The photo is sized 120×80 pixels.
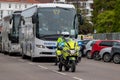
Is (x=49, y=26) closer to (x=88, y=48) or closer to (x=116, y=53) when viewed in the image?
(x=116, y=53)

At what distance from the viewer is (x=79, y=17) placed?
1188 inches

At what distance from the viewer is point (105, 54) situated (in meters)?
35.2

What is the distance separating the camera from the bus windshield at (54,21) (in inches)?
1173

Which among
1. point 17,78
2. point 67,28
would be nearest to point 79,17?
point 67,28

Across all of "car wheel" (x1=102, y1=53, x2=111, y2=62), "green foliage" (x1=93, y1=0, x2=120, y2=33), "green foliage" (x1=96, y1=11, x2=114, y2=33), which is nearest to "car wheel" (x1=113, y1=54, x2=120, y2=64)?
"car wheel" (x1=102, y1=53, x2=111, y2=62)

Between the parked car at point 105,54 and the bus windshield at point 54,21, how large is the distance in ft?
18.2

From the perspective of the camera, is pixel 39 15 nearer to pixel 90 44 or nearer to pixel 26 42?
pixel 26 42

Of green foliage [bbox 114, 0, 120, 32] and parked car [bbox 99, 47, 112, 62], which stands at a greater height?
green foliage [bbox 114, 0, 120, 32]

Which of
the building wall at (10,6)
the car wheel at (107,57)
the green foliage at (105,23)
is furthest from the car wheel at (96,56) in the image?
the building wall at (10,6)

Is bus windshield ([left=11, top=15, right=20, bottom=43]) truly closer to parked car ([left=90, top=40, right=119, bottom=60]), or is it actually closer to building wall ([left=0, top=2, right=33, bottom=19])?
parked car ([left=90, top=40, right=119, bottom=60])

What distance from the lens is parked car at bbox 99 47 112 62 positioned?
34.6 m

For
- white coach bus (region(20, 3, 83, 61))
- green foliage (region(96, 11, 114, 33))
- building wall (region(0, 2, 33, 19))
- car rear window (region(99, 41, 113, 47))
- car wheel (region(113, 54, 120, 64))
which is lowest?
car wheel (region(113, 54, 120, 64))

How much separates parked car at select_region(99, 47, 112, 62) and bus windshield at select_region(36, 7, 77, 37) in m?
5.54

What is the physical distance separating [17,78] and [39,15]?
11.9 m
